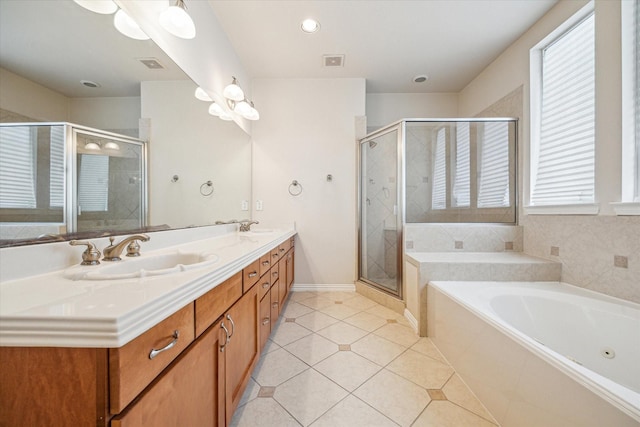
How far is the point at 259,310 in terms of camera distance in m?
1.40

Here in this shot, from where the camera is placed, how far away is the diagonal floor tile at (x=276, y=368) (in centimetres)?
139

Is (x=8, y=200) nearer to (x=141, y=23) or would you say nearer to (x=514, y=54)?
(x=141, y=23)

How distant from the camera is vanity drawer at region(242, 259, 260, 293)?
1.16m

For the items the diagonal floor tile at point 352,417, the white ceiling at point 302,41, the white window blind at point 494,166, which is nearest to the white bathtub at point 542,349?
the diagonal floor tile at point 352,417

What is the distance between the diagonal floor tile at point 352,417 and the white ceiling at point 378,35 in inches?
102

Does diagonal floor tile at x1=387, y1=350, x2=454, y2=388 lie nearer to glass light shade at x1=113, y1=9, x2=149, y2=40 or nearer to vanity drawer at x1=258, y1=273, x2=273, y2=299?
vanity drawer at x1=258, y1=273, x2=273, y2=299

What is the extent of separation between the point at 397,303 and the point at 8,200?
2487 millimetres

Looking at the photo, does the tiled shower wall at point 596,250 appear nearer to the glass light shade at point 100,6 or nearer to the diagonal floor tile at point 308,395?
the diagonal floor tile at point 308,395

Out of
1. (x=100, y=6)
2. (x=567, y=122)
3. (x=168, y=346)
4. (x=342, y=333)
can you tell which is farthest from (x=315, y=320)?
(x=567, y=122)

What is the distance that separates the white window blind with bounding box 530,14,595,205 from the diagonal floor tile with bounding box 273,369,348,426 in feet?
6.95

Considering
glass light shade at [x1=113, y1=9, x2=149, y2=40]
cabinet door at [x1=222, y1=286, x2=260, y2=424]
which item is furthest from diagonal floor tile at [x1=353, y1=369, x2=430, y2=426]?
glass light shade at [x1=113, y1=9, x2=149, y2=40]

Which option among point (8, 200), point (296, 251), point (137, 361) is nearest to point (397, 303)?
point (296, 251)

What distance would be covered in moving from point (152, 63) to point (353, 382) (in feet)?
6.79

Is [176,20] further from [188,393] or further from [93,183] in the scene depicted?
[188,393]
